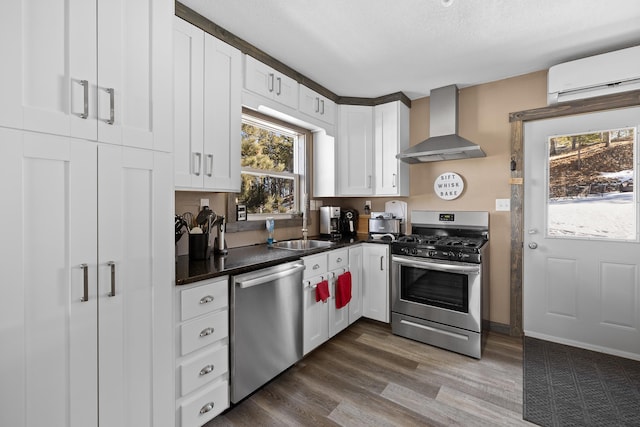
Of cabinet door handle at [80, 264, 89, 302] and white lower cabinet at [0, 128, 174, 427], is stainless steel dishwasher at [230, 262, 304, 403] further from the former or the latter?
cabinet door handle at [80, 264, 89, 302]

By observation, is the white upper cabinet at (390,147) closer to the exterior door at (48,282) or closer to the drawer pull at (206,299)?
the drawer pull at (206,299)

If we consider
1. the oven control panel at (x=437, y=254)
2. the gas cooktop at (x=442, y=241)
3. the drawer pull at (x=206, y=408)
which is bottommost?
the drawer pull at (x=206, y=408)

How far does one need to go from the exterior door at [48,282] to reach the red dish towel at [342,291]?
186 cm

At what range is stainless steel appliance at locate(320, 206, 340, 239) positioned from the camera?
343cm

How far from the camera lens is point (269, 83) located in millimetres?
2439

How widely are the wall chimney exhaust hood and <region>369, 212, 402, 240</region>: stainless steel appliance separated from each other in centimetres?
67

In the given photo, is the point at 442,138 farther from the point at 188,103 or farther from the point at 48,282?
the point at 48,282

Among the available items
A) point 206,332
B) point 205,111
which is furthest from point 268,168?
point 206,332

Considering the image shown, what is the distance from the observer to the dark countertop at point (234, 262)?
5.39ft

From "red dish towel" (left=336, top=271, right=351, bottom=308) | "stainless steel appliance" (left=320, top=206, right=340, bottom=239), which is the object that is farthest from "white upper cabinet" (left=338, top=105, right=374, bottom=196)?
"red dish towel" (left=336, top=271, right=351, bottom=308)

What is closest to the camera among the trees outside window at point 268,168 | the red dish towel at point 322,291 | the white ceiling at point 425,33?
the white ceiling at point 425,33

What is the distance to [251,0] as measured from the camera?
1.85m

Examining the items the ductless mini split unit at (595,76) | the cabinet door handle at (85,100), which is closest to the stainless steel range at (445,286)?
the ductless mini split unit at (595,76)

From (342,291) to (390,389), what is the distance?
880 mm
